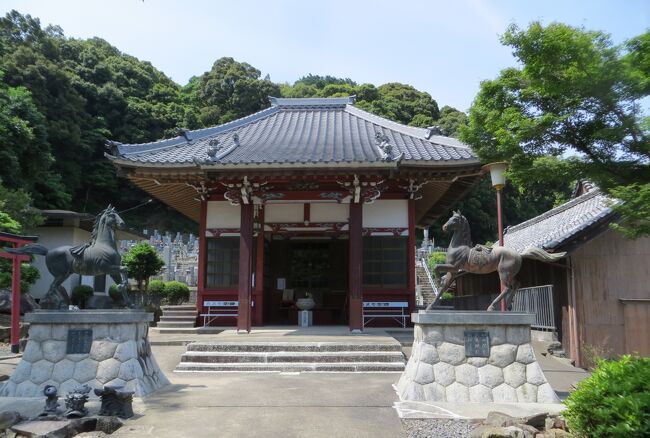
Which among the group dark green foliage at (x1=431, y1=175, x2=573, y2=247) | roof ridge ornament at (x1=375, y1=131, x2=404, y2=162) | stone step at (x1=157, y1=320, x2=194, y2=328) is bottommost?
stone step at (x1=157, y1=320, x2=194, y2=328)

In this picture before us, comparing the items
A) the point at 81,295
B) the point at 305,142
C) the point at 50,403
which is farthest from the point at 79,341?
the point at 81,295

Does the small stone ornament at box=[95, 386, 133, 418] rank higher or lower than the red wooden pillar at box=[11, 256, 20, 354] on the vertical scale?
lower

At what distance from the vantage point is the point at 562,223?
1653cm

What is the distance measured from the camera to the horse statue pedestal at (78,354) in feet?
21.6

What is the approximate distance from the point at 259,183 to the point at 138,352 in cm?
599

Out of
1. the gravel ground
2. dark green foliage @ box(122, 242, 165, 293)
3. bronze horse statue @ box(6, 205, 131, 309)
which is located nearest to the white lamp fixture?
the gravel ground

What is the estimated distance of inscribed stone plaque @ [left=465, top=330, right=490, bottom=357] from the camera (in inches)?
257

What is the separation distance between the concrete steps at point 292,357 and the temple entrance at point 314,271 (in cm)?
662

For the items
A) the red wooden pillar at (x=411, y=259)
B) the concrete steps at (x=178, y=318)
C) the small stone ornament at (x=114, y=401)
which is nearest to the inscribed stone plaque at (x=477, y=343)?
the small stone ornament at (x=114, y=401)

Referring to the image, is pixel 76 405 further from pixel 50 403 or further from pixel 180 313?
pixel 180 313

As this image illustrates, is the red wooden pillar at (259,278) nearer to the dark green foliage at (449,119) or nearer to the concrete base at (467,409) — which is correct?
the concrete base at (467,409)

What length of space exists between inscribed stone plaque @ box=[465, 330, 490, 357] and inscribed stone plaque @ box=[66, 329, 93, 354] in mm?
5102

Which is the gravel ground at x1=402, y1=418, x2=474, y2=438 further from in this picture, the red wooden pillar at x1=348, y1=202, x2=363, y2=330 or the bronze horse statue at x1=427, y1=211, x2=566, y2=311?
the red wooden pillar at x1=348, y1=202, x2=363, y2=330

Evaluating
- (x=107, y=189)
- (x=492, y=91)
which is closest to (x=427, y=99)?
(x=107, y=189)
